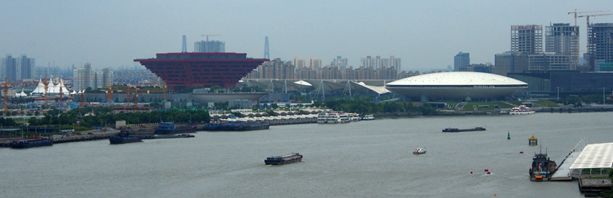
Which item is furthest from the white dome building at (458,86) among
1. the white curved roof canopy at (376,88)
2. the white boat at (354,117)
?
the white boat at (354,117)

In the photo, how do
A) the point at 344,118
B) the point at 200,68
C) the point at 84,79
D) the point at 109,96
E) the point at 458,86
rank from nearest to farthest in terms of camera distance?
the point at 344,118 < the point at 109,96 < the point at 458,86 < the point at 200,68 < the point at 84,79

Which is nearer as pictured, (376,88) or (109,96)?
(109,96)

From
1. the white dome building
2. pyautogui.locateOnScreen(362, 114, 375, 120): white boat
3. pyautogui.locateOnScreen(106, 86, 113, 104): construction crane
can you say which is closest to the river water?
pyautogui.locateOnScreen(362, 114, 375, 120): white boat

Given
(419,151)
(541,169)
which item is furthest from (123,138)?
(541,169)

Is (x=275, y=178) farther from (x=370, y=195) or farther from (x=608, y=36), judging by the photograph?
(x=608, y=36)

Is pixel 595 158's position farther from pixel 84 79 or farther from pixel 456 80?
pixel 84 79

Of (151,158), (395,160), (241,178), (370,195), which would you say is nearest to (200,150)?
(151,158)

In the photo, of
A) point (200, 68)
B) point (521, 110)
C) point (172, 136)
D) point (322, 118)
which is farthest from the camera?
point (200, 68)
